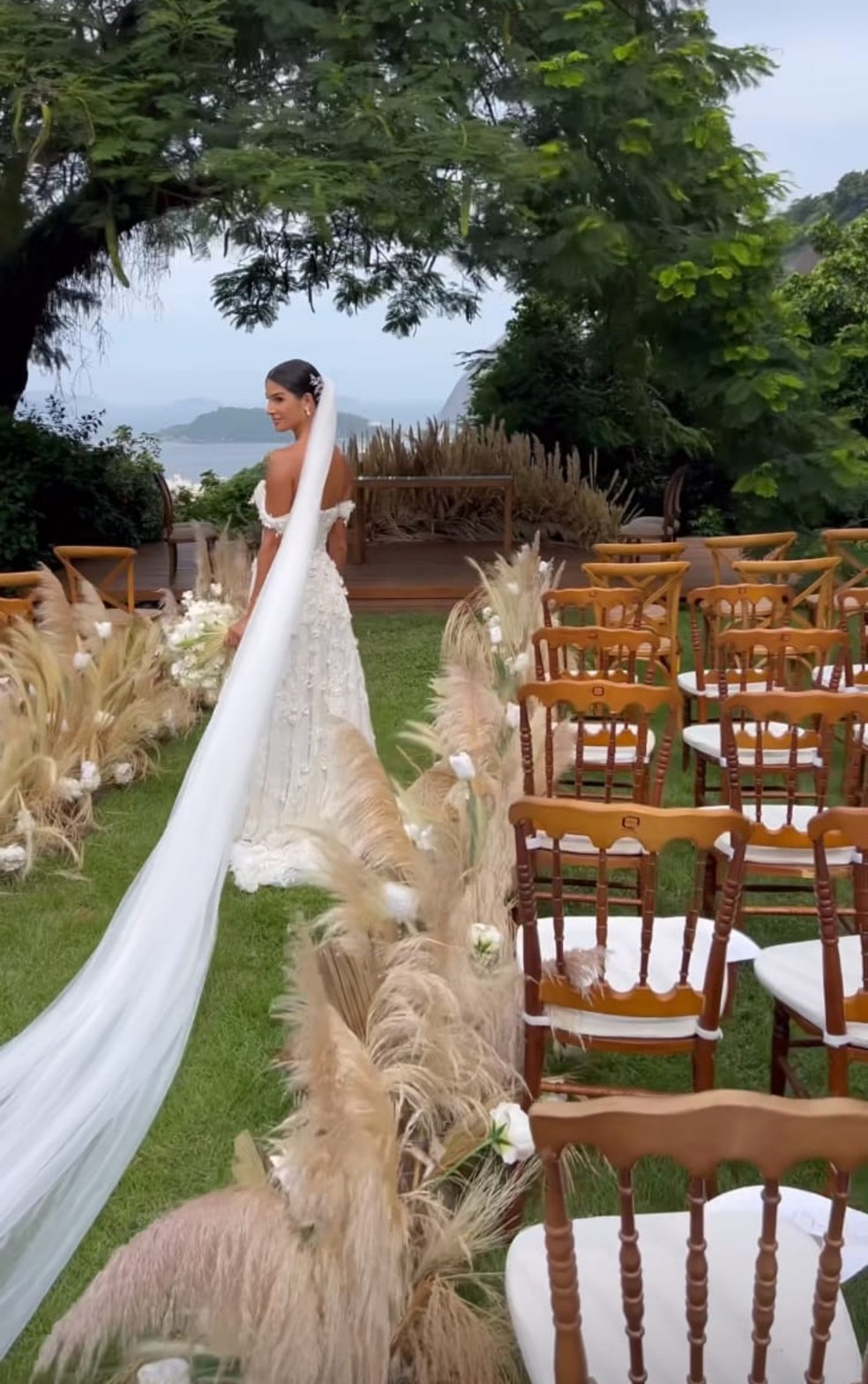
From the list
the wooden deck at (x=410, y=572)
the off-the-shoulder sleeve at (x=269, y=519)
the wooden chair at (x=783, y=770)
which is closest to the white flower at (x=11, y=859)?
the off-the-shoulder sleeve at (x=269, y=519)

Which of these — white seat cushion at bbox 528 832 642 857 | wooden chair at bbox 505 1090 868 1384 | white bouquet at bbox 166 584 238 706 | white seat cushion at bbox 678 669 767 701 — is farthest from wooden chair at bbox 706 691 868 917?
white bouquet at bbox 166 584 238 706

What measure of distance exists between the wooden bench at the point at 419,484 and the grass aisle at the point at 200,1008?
14.6 feet

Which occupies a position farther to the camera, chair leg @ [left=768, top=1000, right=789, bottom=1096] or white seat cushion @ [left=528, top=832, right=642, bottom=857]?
white seat cushion @ [left=528, top=832, right=642, bottom=857]

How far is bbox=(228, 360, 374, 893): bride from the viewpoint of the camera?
14.8 feet

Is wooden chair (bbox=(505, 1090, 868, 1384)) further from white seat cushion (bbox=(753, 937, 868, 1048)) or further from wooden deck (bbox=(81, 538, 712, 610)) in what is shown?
wooden deck (bbox=(81, 538, 712, 610))

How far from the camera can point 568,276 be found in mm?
8289

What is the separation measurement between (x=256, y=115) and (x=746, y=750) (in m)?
5.98

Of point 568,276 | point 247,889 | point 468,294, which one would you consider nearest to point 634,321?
point 568,276

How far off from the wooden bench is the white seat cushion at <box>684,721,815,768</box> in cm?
549

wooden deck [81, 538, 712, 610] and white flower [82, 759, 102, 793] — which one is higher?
wooden deck [81, 538, 712, 610]

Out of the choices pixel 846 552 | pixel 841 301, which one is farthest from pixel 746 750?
pixel 841 301

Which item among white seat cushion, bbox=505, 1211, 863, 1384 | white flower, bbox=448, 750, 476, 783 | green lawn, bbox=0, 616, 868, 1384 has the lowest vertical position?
green lawn, bbox=0, 616, 868, 1384

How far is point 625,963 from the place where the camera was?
8.89 feet

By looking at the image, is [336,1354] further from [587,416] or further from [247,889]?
[587,416]
